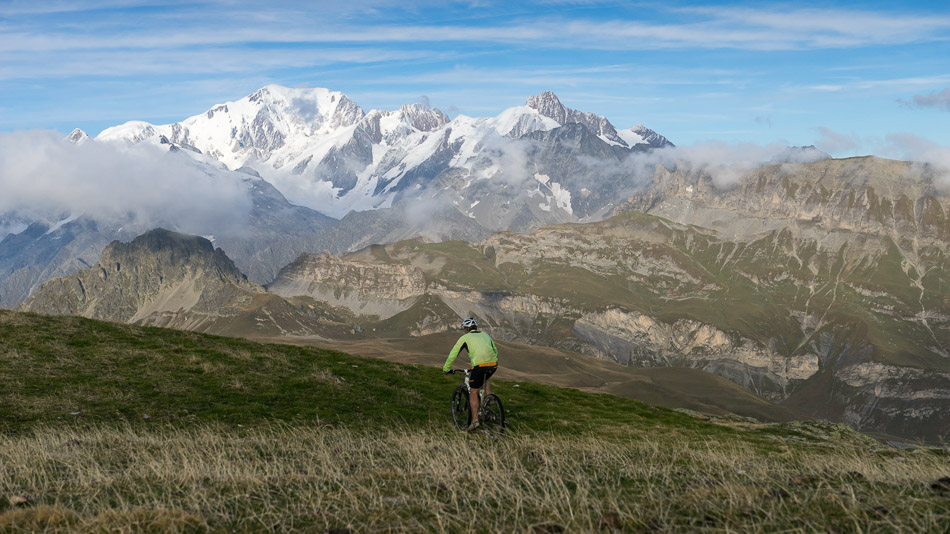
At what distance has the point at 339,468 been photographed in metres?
14.6

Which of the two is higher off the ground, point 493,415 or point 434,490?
point 434,490

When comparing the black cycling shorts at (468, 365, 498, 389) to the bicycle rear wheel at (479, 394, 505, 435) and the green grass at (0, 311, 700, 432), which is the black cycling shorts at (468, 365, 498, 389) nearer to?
the bicycle rear wheel at (479, 394, 505, 435)

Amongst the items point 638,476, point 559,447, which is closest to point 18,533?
point 638,476

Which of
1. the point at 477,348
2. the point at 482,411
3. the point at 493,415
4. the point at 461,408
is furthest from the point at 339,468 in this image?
the point at 461,408

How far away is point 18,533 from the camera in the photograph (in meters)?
10.2

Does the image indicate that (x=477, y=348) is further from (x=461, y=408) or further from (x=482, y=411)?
(x=461, y=408)

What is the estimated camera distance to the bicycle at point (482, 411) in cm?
2439

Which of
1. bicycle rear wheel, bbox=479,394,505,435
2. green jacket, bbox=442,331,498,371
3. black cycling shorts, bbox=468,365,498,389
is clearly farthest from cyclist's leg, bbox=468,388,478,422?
green jacket, bbox=442,331,498,371

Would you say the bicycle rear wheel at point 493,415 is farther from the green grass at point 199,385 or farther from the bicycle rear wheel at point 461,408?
the green grass at point 199,385

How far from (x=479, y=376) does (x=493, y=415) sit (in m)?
2.04

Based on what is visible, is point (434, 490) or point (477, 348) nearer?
point (434, 490)

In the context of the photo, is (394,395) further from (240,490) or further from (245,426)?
(240,490)

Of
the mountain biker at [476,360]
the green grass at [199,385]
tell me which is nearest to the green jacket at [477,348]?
the mountain biker at [476,360]

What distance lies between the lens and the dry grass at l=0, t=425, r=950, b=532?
34.0 ft
